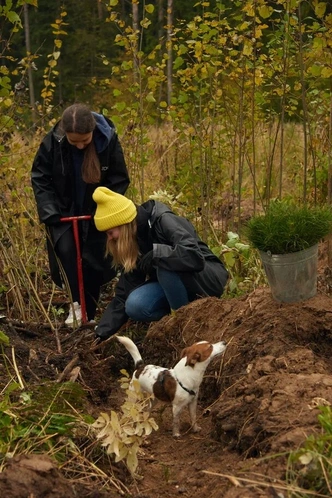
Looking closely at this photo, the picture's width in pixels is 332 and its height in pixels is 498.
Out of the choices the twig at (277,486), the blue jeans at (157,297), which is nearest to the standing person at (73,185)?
the blue jeans at (157,297)

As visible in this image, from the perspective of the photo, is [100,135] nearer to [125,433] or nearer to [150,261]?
[150,261]

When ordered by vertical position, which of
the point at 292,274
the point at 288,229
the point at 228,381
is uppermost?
the point at 288,229

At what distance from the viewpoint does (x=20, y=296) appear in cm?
661

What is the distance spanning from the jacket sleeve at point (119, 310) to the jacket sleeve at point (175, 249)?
42 cm

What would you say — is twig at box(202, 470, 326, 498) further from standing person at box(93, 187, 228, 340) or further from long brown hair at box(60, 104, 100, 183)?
long brown hair at box(60, 104, 100, 183)

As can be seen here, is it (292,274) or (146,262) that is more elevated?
(292,274)

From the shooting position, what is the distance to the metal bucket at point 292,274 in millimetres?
4633

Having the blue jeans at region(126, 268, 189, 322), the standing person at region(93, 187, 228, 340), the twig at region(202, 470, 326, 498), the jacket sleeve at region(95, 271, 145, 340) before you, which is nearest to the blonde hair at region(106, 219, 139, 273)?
the standing person at region(93, 187, 228, 340)

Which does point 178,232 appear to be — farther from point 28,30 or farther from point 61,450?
point 28,30

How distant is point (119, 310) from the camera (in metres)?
5.84

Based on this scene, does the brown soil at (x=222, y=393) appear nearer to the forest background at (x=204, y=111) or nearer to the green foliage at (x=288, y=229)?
the green foliage at (x=288, y=229)

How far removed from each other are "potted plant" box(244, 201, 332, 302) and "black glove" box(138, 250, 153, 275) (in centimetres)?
100

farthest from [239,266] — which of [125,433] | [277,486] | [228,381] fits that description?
[277,486]

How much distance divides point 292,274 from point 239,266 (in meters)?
2.33
